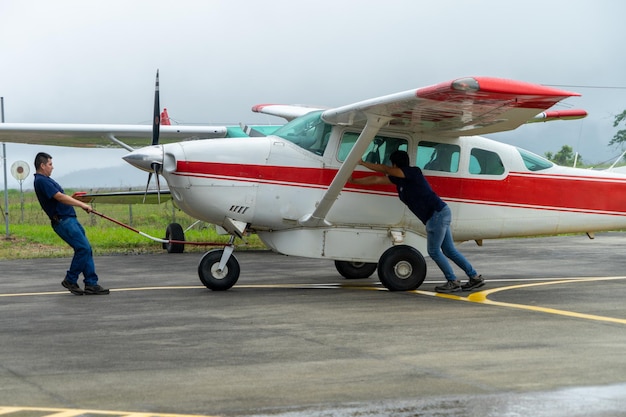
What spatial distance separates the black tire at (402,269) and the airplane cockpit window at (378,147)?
1306mm

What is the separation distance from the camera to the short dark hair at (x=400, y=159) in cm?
1272

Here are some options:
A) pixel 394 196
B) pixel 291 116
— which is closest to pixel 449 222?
pixel 394 196

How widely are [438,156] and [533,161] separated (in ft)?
4.98

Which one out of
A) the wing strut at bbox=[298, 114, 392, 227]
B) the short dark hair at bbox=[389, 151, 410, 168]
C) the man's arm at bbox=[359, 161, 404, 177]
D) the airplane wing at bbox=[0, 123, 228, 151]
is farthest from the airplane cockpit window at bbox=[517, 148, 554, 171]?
the airplane wing at bbox=[0, 123, 228, 151]

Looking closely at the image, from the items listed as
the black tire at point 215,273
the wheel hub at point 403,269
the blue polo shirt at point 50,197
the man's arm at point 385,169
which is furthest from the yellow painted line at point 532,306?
the blue polo shirt at point 50,197

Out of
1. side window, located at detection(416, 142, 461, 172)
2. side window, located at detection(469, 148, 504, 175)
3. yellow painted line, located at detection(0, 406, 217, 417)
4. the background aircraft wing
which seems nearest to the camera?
yellow painted line, located at detection(0, 406, 217, 417)

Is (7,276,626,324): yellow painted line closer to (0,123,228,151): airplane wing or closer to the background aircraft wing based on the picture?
the background aircraft wing

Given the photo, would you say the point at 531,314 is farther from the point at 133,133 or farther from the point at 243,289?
the point at 133,133

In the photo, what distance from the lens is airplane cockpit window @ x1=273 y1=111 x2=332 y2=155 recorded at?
13.1 metres

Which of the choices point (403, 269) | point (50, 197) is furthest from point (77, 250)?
point (403, 269)

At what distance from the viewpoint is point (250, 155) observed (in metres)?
12.8

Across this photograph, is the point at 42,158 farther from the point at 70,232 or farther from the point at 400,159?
the point at 400,159

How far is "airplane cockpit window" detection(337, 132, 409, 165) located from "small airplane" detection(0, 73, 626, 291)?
1cm

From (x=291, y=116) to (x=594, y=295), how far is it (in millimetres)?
7558
